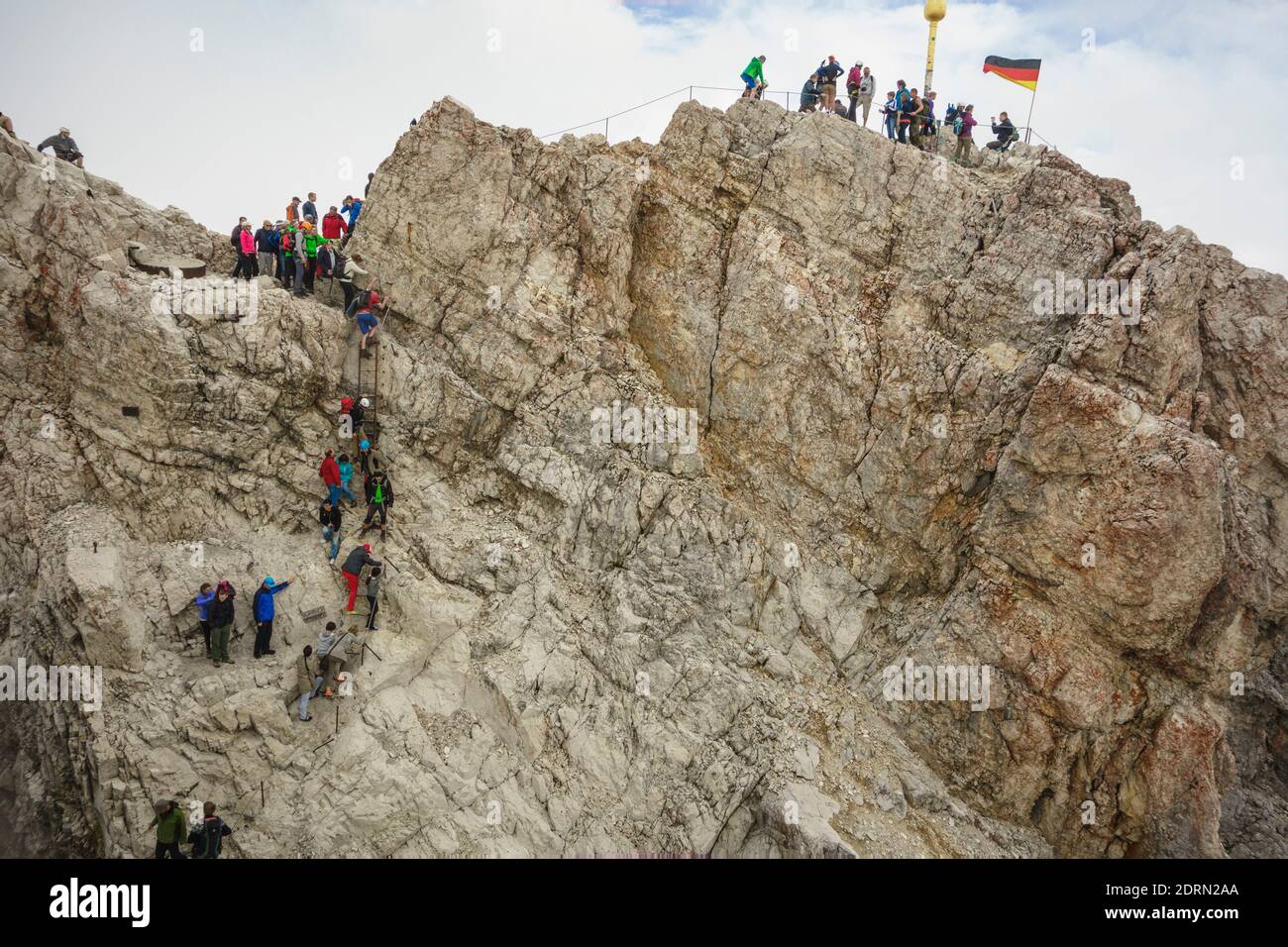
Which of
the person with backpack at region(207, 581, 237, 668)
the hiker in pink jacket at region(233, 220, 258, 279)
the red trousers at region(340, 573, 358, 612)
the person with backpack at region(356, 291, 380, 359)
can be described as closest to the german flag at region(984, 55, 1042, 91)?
the person with backpack at region(356, 291, 380, 359)

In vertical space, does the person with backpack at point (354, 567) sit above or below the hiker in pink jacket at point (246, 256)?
below

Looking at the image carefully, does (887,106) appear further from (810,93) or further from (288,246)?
(288,246)

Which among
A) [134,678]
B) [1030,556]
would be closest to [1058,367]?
[1030,556]

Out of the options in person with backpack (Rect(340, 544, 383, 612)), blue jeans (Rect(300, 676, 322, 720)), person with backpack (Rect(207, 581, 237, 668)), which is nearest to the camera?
person with backpack (Rect(207, 581, 237, 668))

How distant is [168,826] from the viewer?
15.1 metres

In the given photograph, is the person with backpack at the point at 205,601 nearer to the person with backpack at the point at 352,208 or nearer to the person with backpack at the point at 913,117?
the person with backpack at the point at 352,208

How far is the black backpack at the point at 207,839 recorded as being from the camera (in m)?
15.4

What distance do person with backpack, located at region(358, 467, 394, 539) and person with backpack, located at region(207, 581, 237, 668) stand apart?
3.60 m

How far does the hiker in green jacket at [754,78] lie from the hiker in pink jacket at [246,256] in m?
15.9

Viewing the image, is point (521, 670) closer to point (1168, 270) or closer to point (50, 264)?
point (50, 264)

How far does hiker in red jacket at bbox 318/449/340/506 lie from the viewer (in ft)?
65.8

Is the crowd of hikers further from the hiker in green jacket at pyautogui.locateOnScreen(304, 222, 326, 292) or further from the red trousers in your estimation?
the red trousers

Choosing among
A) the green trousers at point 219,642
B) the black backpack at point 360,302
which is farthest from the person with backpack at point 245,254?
the green trousers at point 219,642

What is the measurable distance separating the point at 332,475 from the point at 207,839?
29.4 ft
